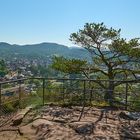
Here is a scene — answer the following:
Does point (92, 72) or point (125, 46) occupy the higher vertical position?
point (125, 46)

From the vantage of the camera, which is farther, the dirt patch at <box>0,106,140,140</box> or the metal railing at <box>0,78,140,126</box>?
the metal railing at <box>0,78,140,126</box>

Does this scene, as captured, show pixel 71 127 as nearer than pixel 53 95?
Yes

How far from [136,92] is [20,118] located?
527 cm

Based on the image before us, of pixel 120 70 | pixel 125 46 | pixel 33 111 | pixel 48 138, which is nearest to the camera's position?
pixel 48 138

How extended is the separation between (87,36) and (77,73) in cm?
269

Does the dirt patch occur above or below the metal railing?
below

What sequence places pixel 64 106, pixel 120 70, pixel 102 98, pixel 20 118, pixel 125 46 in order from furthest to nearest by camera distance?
1. pixel 120 70
2. pixel 125 46
3. pixel 102 98
4. pixel 64 106
5. pixel 20 118

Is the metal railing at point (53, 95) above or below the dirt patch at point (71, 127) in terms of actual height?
above

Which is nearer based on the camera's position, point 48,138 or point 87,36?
point 48,138

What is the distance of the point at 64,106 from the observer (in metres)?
13.0

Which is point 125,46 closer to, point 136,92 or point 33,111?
point 136,92

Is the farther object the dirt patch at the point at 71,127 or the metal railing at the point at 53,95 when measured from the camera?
the metal railing at the point at 53,95

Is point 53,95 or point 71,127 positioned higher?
point 53,95

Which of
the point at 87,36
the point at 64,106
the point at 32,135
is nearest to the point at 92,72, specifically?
the point at 87,36
